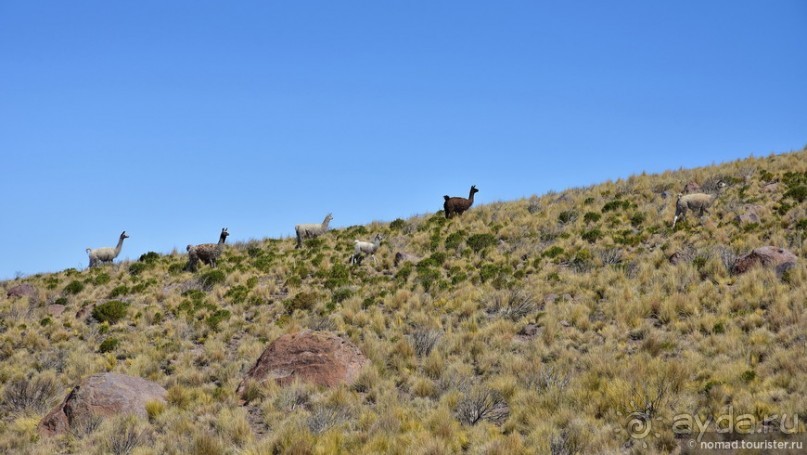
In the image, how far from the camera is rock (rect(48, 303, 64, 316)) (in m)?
22.5

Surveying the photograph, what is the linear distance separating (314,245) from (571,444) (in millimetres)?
→ 23185

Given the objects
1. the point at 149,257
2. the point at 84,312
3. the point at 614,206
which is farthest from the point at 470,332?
the point at 149,257

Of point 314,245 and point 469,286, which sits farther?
point 314,245

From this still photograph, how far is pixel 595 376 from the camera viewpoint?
11.4 metres

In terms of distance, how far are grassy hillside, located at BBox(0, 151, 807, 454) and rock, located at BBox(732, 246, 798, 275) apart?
0.49 m

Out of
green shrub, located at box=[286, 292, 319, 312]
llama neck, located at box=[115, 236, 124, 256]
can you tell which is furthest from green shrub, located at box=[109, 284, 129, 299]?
llama neck, located at box=[115, 236, 124, 256]

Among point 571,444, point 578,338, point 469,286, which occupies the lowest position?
point 571,444

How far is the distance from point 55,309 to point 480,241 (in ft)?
60.5

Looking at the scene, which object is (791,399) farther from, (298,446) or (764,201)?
(764,201)

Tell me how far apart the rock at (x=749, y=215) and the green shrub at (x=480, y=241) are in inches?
387

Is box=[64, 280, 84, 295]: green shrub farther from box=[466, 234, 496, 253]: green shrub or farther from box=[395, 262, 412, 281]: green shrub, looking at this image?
box=[466, 234, 496, 253]: green shrub

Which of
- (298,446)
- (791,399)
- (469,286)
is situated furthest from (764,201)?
(298,446)

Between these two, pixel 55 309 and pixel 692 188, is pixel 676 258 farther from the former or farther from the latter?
pixel 55 309

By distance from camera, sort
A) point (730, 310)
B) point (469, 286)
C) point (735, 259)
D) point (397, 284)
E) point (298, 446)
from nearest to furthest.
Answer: point (298, 446)
point (730, 310)
point (735, 259)
point (469, 286)
point (397, 284)
